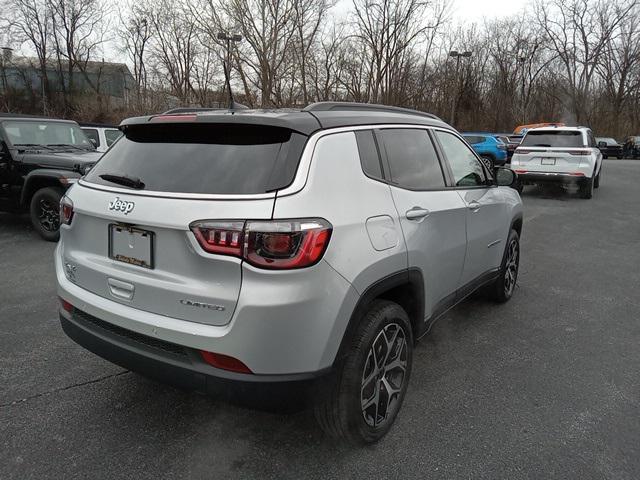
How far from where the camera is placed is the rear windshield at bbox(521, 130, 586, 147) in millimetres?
11602

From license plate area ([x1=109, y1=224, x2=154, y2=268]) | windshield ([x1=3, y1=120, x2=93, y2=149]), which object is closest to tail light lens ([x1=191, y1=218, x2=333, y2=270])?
license plate area ([x1=109, y1=224, x2=154, y2=268])

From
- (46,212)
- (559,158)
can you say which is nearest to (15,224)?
(46,212)

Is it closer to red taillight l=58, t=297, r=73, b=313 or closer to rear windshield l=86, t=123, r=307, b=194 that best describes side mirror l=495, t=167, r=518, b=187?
rear windshield l=86, t=123, r=307, b=194

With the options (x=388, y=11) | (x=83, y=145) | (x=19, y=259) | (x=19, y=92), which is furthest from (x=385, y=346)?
(x=19, y=92)

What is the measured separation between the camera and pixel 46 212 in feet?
22.7

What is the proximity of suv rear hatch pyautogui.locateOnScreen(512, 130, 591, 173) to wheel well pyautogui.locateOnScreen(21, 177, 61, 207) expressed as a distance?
1043 cm

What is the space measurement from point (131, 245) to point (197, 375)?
683mm

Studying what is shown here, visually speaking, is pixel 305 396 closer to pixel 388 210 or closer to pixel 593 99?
pixel 388 210

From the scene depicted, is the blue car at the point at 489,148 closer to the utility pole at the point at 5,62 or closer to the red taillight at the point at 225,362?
the red taillight at the point at 225,362

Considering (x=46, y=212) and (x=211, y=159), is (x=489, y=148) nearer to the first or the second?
(x=46, y=212)

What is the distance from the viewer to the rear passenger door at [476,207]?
3428 millimetres

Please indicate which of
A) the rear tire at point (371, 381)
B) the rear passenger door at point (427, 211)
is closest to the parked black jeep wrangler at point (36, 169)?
the rear passenger door at point (427, 211)

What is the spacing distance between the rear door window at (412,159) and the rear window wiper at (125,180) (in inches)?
52.5

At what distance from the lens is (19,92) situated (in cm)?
2942
